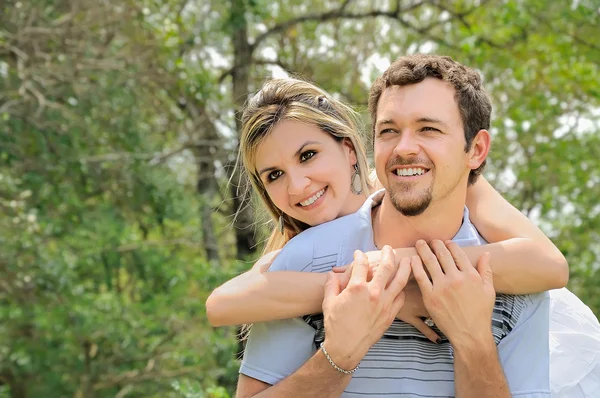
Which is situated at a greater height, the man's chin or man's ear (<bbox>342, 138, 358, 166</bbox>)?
man's ear (<bbox>342, 138, 358, 166</bbox>)

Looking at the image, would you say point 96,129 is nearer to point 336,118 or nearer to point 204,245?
point 204,245

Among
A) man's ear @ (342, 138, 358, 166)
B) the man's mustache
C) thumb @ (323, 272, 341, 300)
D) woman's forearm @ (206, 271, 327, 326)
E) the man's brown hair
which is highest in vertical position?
the man's brown hair

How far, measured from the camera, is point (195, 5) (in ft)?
34.4

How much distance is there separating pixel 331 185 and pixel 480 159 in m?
0.58

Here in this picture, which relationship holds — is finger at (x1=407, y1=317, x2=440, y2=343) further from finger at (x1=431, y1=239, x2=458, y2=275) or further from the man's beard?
the man's beard

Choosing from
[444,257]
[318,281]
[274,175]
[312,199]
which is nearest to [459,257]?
[444,257]

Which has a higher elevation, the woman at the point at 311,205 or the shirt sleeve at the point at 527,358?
the woman at the point at 311,205

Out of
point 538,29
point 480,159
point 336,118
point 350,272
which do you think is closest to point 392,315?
point 350,272

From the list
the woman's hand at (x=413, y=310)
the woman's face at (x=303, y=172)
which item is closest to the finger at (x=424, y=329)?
the woman's hand at (x=413, y=310)

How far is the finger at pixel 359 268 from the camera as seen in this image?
2.19 metres

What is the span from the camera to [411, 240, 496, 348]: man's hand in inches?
86.0

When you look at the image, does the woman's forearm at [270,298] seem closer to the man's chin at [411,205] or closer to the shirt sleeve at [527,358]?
the man's chin at [411,205]

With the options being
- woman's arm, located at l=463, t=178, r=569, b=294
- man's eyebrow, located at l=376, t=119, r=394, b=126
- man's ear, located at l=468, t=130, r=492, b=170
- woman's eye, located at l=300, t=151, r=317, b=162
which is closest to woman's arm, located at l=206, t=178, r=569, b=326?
woman's arm, located at l=463, t=178, r=569, b=294

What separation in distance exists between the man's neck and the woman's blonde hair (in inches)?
19.3
